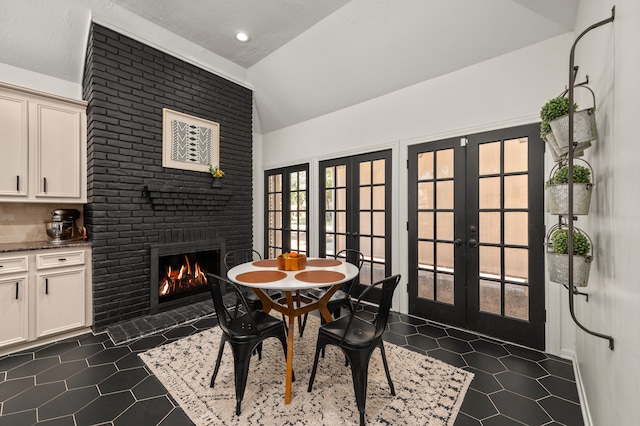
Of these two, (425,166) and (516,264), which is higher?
(425,166)

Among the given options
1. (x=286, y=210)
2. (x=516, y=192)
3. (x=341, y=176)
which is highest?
(x=341, y=176)

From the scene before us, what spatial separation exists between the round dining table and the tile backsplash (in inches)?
107

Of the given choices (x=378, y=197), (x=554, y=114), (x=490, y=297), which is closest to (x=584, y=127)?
(x=554, y=114)

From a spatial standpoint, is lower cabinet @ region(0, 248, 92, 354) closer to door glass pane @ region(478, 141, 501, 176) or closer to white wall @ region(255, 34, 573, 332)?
white wall @ region(255, 34, 573, 332)

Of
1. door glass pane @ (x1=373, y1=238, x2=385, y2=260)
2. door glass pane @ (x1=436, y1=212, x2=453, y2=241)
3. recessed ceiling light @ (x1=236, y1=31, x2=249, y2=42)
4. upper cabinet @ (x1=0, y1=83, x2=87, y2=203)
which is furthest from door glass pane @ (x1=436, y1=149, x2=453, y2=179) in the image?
upper cabinet @ (x1=0, y1=83, x2=87, y2=203)

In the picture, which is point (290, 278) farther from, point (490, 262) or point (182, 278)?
point (182, 278)

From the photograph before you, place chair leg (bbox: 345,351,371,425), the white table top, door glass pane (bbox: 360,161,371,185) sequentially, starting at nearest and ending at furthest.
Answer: chair leg (bbox: 345,351,371,425)
the white table top
door glass pane (bbox: 360,161,371,185)

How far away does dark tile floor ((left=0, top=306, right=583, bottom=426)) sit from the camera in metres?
1.73

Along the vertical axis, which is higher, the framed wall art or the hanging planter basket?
the framed wall art

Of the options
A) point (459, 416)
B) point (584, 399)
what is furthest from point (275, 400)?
point (584, 399)

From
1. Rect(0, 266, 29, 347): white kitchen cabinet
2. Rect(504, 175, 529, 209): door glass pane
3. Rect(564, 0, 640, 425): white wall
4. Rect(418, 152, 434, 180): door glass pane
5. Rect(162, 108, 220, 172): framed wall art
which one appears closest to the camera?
Rect(564, 0, 640, 425): white wall

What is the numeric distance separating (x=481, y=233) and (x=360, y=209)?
1.54 meters

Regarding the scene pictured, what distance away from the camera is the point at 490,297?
9.20ft

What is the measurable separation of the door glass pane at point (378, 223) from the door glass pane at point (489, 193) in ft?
3.84
